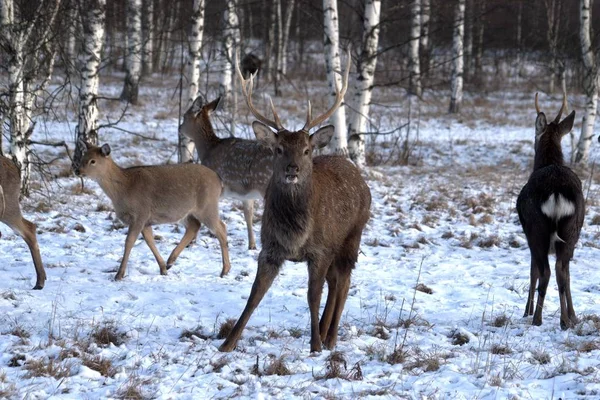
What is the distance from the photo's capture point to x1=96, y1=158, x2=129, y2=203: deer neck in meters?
8.37

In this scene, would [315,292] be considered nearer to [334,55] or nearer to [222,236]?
[222,236]

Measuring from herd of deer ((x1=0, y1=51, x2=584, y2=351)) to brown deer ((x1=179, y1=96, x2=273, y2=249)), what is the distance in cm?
125

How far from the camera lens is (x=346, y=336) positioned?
6105 mm

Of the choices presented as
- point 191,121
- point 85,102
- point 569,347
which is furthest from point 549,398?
point 85,102

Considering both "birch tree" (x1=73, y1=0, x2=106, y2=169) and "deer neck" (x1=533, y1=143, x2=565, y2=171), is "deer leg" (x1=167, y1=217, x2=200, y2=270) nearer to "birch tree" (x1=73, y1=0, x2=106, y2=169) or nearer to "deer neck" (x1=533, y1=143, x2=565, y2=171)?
"birch tree" (x1=73, y1=0, x2=106, y2=169)

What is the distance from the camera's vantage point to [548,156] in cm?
718

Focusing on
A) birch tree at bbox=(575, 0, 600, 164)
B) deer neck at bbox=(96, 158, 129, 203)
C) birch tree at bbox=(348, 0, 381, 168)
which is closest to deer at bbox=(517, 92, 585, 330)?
deer neck at bbox=(96, 158, 129, 203)

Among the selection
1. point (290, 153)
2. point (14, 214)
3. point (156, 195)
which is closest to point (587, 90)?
point (156, 195)

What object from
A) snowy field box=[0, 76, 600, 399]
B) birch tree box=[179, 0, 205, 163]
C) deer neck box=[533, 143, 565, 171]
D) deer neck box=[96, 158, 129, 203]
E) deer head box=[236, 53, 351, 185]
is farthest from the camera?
birch tree box=[179, 0, 205, 163]

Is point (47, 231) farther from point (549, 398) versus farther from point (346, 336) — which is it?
point (549, 398)

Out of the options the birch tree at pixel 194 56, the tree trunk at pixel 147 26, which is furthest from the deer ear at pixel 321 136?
the tree trunk at pixel 147 26

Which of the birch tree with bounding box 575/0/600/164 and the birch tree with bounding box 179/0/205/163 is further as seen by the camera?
the birch tree with bounding box 575/0/600/164

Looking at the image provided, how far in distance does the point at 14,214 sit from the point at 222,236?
2268 mm

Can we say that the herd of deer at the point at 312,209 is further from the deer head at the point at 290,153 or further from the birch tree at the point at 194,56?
the birch tree at the point at 194,56
